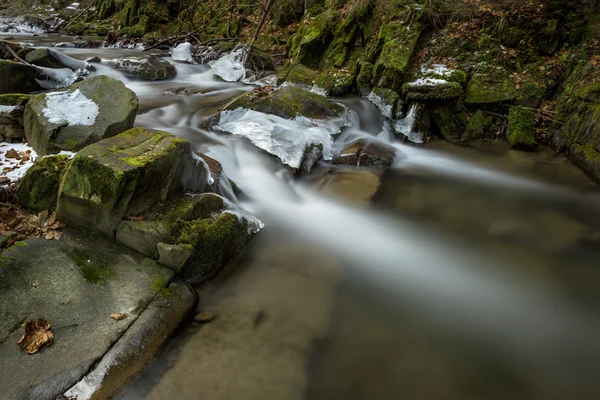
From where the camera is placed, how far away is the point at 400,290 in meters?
4.12

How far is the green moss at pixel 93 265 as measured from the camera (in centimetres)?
324

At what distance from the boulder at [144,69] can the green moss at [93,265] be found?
29.7 feet

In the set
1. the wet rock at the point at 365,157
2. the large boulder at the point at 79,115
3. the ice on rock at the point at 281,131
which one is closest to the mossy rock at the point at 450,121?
the wet rock at the point at 365,157

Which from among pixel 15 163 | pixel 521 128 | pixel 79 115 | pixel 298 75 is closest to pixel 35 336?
pixel 15 163

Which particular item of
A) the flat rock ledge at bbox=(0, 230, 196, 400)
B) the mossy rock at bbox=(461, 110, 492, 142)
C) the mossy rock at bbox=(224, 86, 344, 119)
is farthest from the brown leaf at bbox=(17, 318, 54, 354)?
the mossy rock at bbox=(461, 110, 492, 142)

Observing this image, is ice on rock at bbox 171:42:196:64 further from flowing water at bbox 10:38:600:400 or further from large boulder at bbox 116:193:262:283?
large boulder at bbox 116:193:262:283

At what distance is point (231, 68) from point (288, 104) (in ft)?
16.9

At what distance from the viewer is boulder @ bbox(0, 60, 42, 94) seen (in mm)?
7109

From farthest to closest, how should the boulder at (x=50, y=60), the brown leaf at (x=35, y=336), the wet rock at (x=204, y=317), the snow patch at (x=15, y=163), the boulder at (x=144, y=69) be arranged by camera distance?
the boulder at (x=144, y=69), the boulder at (x=50, y=60), the snow patch at (x=15, y=163), the wet rock at (x=204, y=317), the brown leaf at (x=35, y=336)

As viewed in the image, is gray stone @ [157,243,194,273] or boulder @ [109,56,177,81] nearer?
gray stone @ [157,243,194,273]

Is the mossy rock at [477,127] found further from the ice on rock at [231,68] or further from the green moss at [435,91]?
the ice on rock at [231,68]

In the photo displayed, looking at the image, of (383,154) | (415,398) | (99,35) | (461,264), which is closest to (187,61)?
(383,154)

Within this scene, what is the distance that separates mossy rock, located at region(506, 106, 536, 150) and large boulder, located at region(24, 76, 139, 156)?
7.51 m

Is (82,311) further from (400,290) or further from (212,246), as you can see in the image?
(400,290)
